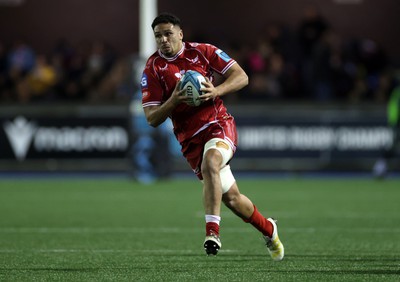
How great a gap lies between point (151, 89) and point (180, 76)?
0.25m

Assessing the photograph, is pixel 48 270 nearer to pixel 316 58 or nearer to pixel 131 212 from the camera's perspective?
pixel 131 212

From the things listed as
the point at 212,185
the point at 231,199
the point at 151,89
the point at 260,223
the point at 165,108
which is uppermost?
the point at 151,89

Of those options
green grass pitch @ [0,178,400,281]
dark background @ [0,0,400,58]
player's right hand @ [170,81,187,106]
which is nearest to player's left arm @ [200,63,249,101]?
player's right hand @ [170,81,187,106]

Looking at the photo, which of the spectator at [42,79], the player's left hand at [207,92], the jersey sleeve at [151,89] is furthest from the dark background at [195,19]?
the player's left hand at [207,92]

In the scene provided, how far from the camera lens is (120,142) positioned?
61.4ft

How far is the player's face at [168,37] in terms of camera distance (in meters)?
7.56

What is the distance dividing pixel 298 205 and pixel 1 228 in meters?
4.50

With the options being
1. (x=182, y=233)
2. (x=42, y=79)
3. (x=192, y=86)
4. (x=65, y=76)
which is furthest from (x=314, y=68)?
(x=192, y=86)

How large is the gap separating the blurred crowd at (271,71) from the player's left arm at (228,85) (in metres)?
11.5

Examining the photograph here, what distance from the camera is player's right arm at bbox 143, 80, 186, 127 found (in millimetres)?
7355

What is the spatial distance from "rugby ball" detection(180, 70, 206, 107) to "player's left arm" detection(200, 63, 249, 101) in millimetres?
37

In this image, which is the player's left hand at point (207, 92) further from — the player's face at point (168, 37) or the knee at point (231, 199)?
the knee at point (231, 199)

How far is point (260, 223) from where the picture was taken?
7.79 m

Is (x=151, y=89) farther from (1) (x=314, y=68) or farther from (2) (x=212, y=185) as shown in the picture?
(1) (x=314, y=68)
